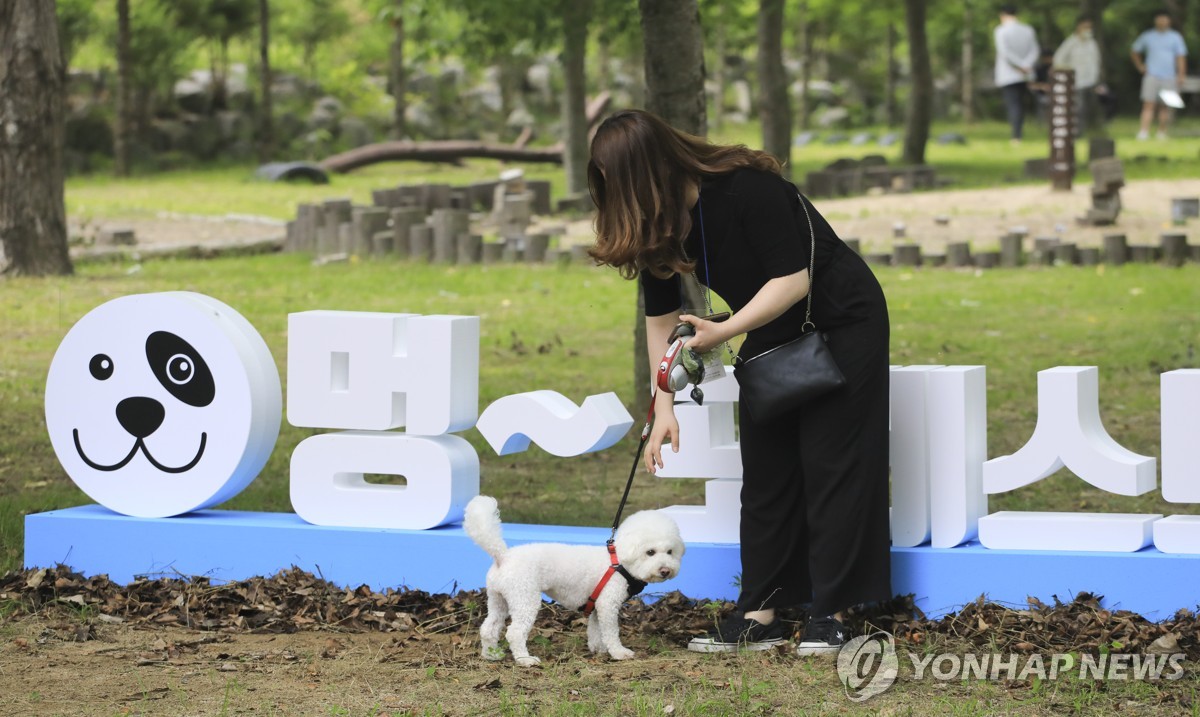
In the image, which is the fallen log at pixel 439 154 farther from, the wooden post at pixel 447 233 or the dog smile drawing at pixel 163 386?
the dog smile drawing at pixel 163 386

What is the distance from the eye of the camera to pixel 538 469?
7.35m

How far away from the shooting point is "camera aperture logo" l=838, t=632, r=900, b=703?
158 inches

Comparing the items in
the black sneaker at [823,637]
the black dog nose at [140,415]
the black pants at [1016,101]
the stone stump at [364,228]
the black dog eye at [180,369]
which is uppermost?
the black pants at [1016,101]

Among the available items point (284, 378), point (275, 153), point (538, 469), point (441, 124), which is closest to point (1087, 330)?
point (538, 469)

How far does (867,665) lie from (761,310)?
1099 mm

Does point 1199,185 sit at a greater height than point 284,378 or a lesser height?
greater

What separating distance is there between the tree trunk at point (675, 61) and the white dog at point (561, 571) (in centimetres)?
313

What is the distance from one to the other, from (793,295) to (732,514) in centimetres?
102

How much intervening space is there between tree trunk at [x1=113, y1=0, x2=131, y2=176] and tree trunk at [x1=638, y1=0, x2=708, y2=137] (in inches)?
722

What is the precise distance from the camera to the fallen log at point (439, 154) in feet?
76.8

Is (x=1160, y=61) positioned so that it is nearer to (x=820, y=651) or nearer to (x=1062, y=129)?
(x=1062, y=129)

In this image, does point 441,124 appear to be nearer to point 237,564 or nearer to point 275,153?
point 275,153

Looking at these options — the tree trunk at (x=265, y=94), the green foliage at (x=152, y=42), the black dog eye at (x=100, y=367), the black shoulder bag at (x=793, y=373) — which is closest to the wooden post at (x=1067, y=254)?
the black shoulder bag at (x=793, y=373)

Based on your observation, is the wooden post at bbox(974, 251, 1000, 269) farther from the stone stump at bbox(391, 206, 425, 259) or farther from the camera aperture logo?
the camera aperture logo
